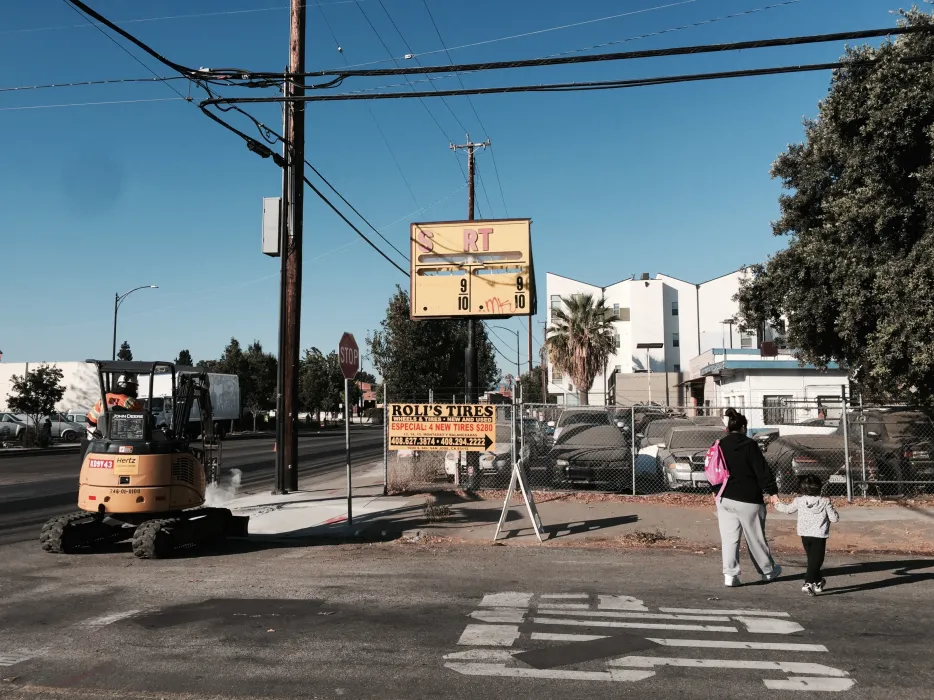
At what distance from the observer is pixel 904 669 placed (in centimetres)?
508

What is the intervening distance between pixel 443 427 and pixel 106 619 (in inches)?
325

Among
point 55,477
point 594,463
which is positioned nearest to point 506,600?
point 594,463

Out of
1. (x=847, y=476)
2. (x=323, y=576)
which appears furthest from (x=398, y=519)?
(x=847, y=476)

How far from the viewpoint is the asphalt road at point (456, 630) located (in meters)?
4.84

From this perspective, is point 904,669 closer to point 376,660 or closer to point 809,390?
point 376,660

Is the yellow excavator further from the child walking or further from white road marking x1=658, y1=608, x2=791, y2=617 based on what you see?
the child walking

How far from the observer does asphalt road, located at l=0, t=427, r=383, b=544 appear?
504 inches

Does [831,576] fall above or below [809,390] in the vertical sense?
below

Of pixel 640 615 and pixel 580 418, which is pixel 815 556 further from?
pixel 580 418

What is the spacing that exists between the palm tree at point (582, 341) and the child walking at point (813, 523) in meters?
31.9

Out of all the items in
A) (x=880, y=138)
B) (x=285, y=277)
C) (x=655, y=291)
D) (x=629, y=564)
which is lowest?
(x=629, y=564)

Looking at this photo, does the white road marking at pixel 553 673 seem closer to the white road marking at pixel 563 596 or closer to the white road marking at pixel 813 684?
the white road marking at pixel 813 684

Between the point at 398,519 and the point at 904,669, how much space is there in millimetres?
8370

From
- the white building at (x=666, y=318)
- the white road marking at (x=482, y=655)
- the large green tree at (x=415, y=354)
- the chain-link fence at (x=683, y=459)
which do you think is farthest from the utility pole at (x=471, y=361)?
the white building at (x=666, y=318)
